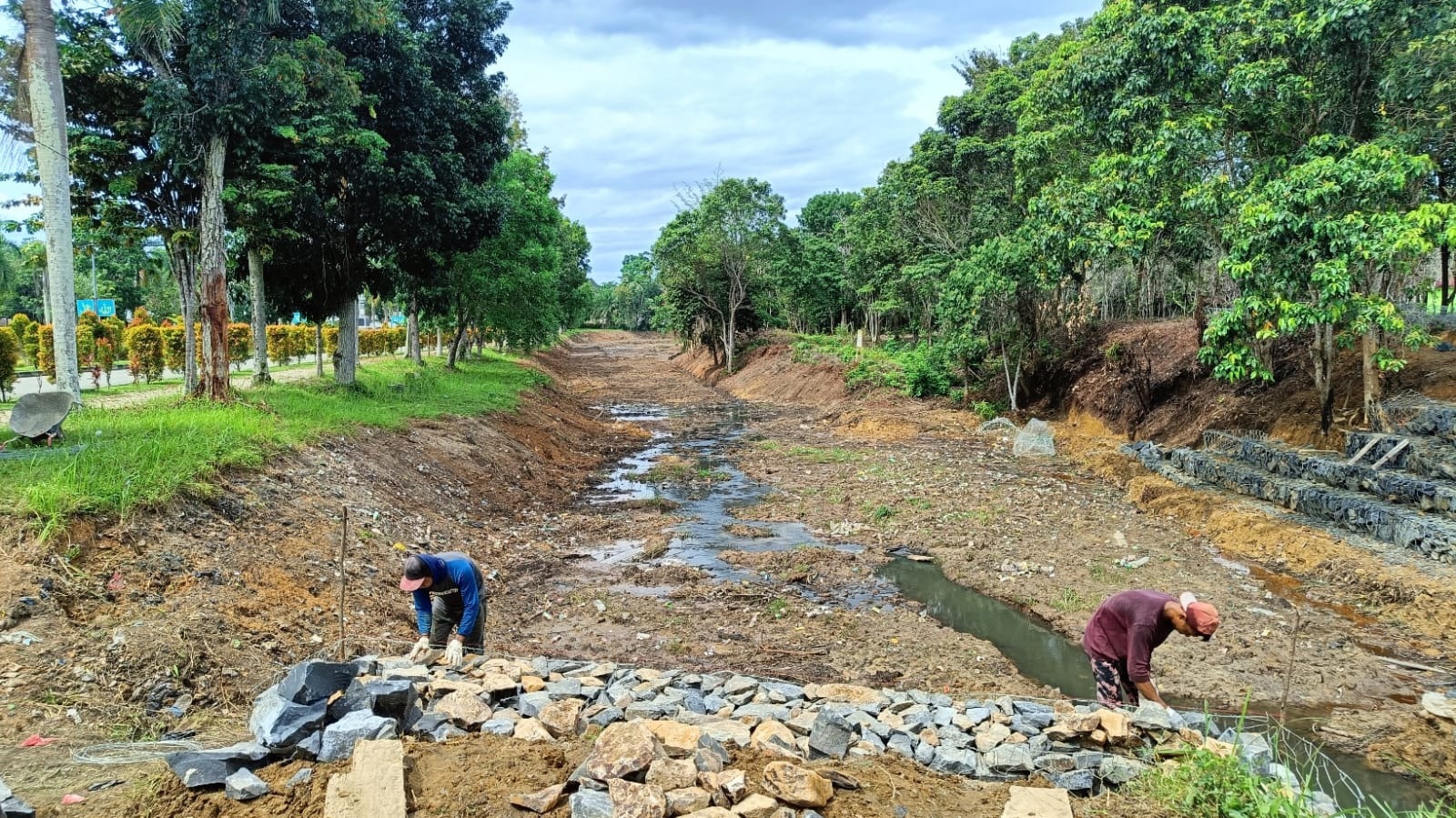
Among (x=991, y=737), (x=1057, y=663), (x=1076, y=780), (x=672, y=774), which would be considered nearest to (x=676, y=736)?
(x=672, y=774)

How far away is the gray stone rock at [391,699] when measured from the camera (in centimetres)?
477

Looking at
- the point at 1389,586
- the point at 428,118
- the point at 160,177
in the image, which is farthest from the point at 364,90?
the point at 1389,586

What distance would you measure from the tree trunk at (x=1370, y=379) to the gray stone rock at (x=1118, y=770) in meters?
12.4

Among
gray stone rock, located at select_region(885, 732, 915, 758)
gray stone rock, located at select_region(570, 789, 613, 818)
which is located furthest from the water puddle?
gray stone rock, located at select_region(570, 789, 613, 818)

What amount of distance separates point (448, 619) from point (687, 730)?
10.4ft

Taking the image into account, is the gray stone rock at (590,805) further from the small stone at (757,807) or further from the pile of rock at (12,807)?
the pile of rock at (12,807)

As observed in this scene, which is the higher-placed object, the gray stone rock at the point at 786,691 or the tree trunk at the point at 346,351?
the tree trunk at the point at 346,351

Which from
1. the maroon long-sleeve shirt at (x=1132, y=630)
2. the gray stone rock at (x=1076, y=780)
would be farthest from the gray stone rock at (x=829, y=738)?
the maroon long-sleeve shirt at (x=1132, y=630)

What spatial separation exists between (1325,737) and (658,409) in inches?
1122

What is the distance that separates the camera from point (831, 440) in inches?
878

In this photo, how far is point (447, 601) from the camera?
22.3ft

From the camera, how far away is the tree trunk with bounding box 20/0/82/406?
9141 mm

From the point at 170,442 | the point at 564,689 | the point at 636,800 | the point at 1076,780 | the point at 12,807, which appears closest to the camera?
the point at 12,807

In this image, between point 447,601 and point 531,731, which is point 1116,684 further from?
point 447,601
